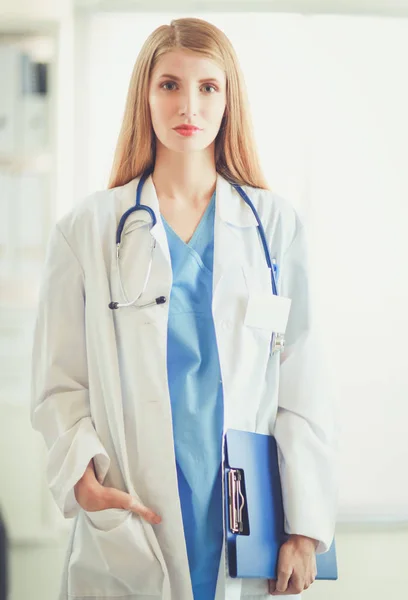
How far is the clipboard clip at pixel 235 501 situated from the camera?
113 cm

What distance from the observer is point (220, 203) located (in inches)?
49.4

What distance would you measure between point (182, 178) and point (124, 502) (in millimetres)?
585

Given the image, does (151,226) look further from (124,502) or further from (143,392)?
(124,502)

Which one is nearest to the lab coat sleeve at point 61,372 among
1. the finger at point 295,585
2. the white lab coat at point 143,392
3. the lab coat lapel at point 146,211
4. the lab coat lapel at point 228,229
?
the white lab coat at point 143,392

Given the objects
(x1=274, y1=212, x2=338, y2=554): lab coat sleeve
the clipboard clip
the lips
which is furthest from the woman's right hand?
the lips

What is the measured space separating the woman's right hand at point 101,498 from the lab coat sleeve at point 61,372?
0.07 ft

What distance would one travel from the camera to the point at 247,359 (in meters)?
1.20

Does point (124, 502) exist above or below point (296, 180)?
below

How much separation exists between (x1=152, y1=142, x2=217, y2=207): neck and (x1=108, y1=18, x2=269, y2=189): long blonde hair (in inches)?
1.3

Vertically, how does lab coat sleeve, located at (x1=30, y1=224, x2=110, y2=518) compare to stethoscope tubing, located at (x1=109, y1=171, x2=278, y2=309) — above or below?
below

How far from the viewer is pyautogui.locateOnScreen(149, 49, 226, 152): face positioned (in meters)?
1.23

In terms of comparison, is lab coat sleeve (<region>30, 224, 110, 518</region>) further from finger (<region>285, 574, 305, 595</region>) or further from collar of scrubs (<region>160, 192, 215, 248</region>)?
finger (<region>285, 574, 305, 595</region>)

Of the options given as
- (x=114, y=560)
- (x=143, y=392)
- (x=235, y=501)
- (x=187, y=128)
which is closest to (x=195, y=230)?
(x=187, y=128)

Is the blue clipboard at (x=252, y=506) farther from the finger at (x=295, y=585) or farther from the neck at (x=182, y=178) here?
the neck at (x=182, y=178)
